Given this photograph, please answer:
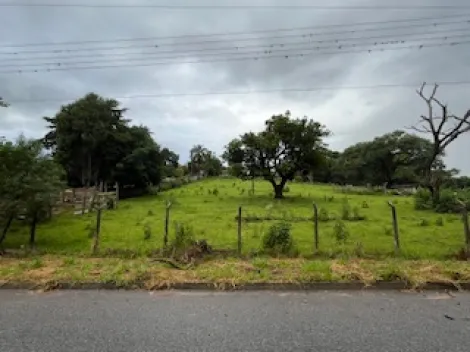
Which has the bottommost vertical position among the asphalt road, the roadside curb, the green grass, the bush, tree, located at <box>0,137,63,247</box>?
the asphalt road

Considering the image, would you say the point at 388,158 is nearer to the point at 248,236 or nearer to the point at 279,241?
the point at 248,236

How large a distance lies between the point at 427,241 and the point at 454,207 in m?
11.1

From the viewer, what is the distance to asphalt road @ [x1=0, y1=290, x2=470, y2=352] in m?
4.21

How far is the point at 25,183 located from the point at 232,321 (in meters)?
7.43

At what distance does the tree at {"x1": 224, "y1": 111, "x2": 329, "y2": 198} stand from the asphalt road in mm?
24726

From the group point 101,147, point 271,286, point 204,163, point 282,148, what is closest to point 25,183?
point 271,286

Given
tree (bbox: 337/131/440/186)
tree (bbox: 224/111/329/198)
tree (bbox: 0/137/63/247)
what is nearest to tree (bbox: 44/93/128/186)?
tree (bbox: 224/111/329/198)

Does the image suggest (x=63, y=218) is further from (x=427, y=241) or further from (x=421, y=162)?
(x=421, y=162)

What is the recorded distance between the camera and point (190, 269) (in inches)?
285

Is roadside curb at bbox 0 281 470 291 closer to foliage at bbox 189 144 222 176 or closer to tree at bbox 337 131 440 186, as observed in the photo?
tree at bbox 337 131 440 186

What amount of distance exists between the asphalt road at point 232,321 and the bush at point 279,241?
7.97 feet

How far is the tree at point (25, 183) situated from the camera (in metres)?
9.87

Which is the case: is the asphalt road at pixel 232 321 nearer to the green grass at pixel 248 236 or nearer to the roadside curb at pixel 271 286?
the roadside curb at pixel 271 286

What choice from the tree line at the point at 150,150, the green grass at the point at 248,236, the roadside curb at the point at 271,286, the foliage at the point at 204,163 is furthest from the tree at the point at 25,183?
the foliage at the point at 204,163
